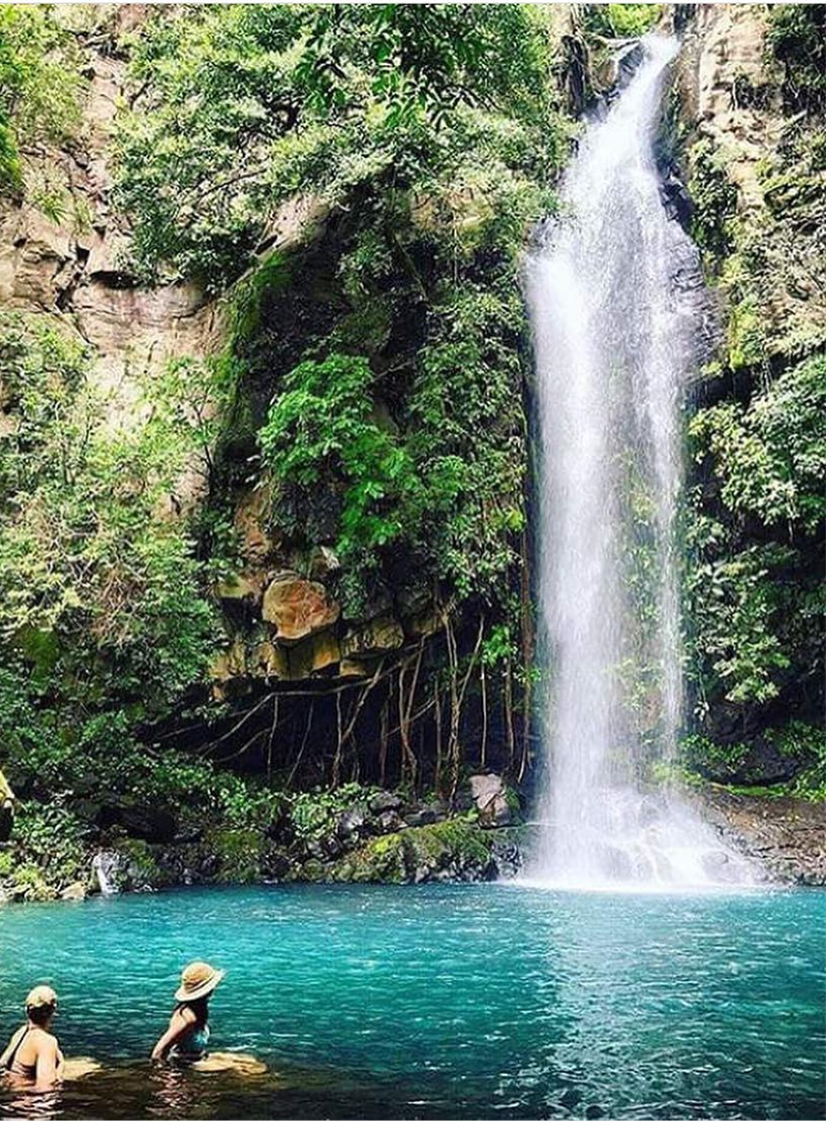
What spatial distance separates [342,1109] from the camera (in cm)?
543

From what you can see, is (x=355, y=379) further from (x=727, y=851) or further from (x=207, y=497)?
(x=727, y=851)

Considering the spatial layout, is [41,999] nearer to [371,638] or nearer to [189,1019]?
[189,1019]

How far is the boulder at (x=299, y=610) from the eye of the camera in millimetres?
17672

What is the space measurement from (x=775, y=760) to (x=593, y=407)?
710cm

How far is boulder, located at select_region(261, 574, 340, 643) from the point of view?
17.7 m

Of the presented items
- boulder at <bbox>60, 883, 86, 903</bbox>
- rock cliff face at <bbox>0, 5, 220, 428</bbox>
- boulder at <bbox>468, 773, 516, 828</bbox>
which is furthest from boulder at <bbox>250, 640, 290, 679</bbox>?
rock cliff face at <bbox>0, 5, 220, 428</bbox>

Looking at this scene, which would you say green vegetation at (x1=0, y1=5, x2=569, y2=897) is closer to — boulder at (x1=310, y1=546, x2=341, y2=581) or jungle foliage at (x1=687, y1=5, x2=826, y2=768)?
boulder at (x1=310, y1=546, x2=341, y2=581)

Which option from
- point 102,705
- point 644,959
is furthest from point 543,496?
point 644,959

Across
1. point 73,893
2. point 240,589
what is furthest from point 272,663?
point 73,893

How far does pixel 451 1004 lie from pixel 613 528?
1336 cm

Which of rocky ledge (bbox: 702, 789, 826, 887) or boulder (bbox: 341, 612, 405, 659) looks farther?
boulder (bbox: 341, 612, 405, 659)

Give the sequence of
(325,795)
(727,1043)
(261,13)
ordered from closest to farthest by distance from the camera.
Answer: (727,1043) < (325,795) < (261,13)

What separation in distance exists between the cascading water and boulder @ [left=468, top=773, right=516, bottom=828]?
0.71 metres

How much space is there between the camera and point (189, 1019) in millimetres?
6305
